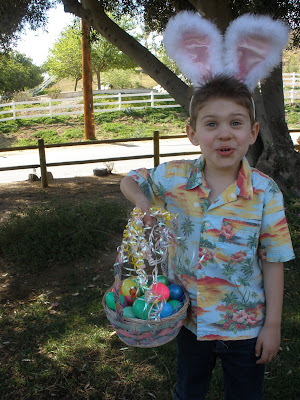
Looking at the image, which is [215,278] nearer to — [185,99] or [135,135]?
[185,99]

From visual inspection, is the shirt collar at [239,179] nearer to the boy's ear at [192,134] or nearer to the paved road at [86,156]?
the boy's ear at [192,134]

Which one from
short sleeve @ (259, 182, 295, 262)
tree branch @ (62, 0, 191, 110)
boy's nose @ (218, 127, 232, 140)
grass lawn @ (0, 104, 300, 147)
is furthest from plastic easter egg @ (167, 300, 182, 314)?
grass lawn @ (0, 104, 300, 147)

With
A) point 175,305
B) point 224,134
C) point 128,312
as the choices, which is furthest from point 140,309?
point 224,134

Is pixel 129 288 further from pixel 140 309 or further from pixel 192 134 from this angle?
pixel 192 134

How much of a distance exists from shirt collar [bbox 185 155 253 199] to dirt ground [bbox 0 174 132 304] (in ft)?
9.01

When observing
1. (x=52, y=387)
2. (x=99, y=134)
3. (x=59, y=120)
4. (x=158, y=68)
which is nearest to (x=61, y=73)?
(x=59, y=120)

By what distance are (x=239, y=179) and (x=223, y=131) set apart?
0.22m

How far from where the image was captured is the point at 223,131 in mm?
1646

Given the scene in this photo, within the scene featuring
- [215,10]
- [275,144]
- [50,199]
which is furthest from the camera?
[50,199]

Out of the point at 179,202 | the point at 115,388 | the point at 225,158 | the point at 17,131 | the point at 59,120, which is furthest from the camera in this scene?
the point at 59,120

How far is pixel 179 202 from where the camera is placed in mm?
1839

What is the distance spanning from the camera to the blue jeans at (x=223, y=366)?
1.75 metres

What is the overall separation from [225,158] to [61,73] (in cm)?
3349

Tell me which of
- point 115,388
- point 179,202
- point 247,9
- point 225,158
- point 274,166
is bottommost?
point 115,388
